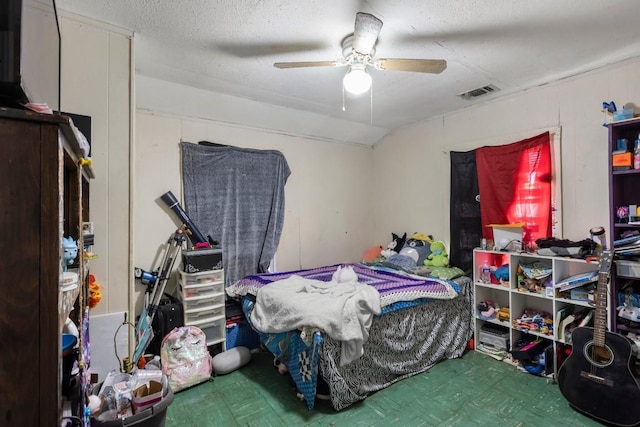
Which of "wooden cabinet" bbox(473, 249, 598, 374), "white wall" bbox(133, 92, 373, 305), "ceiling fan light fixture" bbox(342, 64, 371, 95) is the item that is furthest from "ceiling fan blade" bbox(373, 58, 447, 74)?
"white wall" bbox(133, 92, 373, 305)

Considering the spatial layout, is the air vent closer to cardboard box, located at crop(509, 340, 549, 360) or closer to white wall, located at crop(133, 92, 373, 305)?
white wall, located at crop(133, 92, 373, 305)

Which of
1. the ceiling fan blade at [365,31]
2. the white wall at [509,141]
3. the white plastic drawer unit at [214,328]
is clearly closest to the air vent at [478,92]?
the white wall at [509,141]

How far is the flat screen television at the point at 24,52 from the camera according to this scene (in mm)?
718

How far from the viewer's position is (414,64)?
1.94 meters

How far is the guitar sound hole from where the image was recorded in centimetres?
197

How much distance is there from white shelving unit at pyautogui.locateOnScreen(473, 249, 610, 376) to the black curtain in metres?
0.32

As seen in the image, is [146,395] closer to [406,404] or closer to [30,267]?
[30,267]

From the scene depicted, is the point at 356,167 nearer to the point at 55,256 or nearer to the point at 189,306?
the point at 189,306

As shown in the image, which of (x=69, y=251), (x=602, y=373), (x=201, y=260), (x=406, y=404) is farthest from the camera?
(x=201, y=260)

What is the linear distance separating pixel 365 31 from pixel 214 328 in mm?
2676

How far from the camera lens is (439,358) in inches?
109

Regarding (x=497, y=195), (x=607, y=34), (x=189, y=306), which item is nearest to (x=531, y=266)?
(x=497, y=195)

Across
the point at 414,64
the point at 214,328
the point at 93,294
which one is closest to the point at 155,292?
the point at 214,328

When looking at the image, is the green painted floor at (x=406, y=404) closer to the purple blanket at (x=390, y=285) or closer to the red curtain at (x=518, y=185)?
the purple blanket at (x=390, y=285)
